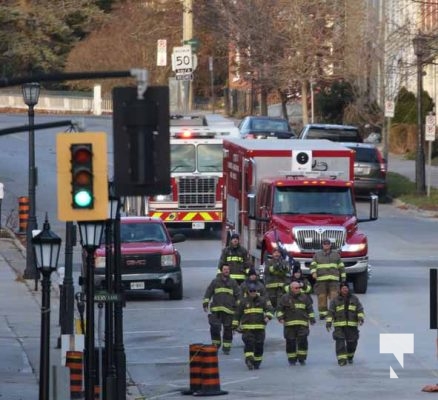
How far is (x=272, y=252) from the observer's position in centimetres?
2609

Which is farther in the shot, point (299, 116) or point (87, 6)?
point (299, 116)

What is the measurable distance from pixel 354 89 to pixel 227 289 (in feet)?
120

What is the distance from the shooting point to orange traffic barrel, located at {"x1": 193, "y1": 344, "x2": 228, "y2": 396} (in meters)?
17.9

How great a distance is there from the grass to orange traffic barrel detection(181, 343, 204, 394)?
913 inches

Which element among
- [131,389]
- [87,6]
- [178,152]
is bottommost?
[131,389]

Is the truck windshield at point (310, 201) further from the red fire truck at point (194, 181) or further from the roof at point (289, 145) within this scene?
the red fire truck at point (194, 181)

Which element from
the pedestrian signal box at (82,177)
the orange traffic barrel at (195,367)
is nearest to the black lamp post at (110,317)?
the orange traffic barrel at (195,367)

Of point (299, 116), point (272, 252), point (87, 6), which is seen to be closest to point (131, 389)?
point (272, 252)

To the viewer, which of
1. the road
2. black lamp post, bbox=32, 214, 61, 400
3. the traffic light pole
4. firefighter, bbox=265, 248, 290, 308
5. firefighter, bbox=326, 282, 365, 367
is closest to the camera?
black lamp post, bbox=32, 214, 61, 400

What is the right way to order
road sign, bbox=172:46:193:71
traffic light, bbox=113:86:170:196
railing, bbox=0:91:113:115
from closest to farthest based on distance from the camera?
traffic light, bbox=113:86:170:196, road sign, bbox=172:46:193:71, railing, bbox=0:91:113:115

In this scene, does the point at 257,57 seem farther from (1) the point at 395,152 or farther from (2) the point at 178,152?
(2) the point at 178,152

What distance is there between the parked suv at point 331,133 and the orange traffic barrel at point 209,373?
28.5 meters

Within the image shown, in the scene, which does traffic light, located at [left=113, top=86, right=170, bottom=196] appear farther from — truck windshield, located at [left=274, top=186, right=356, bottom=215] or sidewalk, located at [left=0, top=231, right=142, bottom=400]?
truck windshield, located at [left=274, top=186, right=356, bottom=215]

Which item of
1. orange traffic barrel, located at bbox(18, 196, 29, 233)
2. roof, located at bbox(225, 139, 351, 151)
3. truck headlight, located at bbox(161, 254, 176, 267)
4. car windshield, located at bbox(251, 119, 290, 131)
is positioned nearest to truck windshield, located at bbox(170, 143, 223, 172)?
orange traffic barrel, located at bbox(18, 196, 29, 233)
